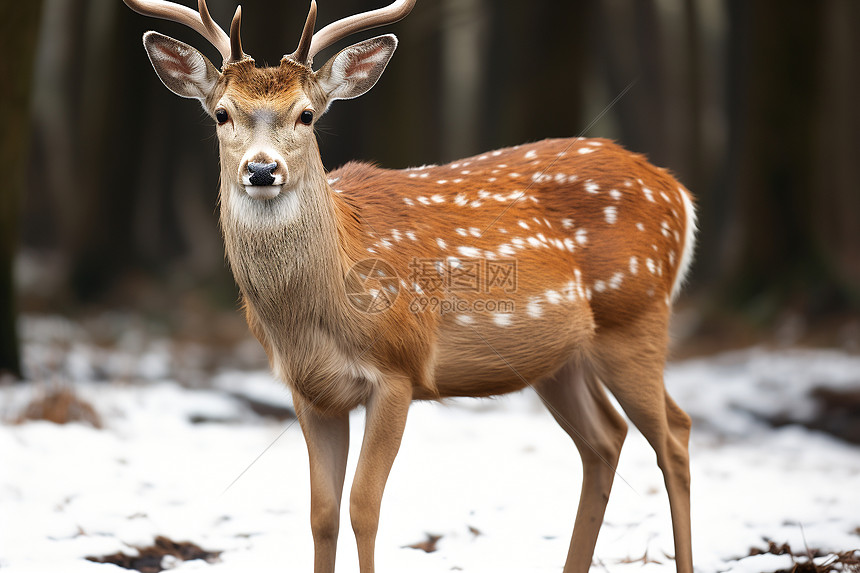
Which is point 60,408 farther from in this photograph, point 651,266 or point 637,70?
point 637,70

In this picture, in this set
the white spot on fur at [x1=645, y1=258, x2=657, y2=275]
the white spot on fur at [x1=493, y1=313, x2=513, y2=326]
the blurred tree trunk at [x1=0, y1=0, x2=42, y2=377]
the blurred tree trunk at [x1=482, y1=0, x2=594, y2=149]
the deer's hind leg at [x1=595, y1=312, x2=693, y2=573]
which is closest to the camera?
the white spot on fur at [x1=493, y1=313, x2=513, y2=326]

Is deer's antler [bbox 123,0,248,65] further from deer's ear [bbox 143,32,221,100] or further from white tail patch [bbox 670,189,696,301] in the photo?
white tail patch [bbox 670,189,696,301]

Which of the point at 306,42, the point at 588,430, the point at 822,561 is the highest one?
the point at 306,42

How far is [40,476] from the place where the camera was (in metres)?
5.50

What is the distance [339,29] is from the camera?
390 centimetres

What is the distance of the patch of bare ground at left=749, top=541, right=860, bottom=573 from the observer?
428cm

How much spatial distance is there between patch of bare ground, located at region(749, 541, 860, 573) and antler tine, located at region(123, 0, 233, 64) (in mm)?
3468

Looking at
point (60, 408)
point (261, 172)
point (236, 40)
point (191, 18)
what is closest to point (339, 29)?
point (236, 40)

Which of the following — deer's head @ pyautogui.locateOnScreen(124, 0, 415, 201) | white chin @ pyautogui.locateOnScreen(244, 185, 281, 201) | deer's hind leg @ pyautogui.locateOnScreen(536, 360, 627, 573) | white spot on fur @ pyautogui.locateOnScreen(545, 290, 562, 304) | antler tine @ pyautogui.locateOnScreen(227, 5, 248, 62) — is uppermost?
antler tine @ pyautogui.locateOnScreen(227, 5, 248, 62)

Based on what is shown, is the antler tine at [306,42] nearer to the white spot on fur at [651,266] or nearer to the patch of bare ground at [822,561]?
the white spot on fur at [651,266]

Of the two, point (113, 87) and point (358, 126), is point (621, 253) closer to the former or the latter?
point (358, 126)

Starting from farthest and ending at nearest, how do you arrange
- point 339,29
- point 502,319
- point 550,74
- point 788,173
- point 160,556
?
point 550,74 < point 788,173 < point 160,556 < point 502,319 < point 339,29

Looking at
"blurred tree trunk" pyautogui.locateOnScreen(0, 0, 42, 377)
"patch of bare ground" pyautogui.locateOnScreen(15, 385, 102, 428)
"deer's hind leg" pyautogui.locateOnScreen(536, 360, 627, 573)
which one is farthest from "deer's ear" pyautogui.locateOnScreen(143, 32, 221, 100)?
"blurred tree trunk" pyautogui.locateOnScreen(0, 0, 42, 377)

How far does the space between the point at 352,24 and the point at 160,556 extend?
2.82 metres
